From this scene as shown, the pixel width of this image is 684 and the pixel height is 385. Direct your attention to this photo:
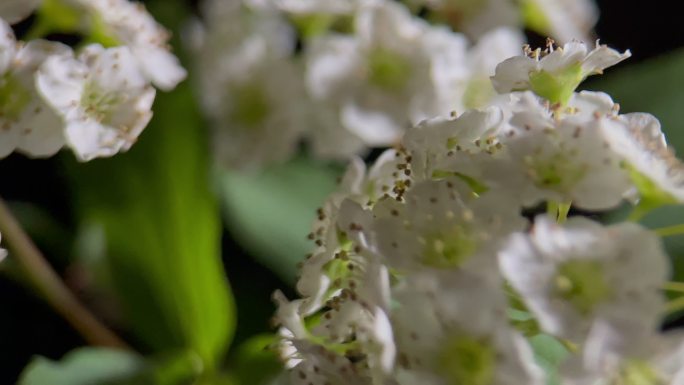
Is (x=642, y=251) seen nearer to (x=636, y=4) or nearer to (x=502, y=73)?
(x=502, y=73)

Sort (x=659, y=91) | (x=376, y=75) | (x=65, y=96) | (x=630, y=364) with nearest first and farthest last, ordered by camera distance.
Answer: (x=630, y=364) → (x=65, y=96) → (x=376, y=75) → (x=659, y=91)

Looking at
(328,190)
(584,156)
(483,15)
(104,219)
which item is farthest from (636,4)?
(584,156)

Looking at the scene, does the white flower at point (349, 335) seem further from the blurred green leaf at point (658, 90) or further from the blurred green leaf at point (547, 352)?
the blurred green leaf at point (658, 90)

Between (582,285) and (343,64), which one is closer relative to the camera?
(582,285)

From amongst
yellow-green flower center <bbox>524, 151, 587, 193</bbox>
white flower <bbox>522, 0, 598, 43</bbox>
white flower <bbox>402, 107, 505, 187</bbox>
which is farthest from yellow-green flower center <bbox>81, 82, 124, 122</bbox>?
white flower <bbox>522, 0, 598, 43</bbox>

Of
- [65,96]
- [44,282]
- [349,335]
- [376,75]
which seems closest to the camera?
[349,335]

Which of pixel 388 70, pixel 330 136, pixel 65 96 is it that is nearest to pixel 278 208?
pixel 330 136

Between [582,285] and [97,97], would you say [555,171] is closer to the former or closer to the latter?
[582,285]
